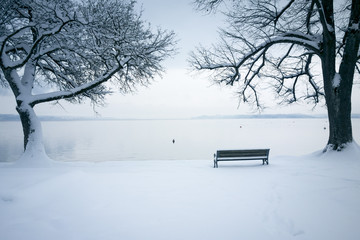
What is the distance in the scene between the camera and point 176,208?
4.67 m

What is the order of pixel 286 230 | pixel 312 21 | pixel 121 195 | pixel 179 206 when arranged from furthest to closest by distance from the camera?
pixel 312 21
pixel 121 195
pixel 179 206
pixel 286 230

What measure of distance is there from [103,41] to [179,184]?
745 centimetres

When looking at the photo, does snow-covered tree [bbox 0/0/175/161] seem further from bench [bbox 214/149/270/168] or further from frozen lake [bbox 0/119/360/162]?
frozen lake [bbox 0/119/360/162]

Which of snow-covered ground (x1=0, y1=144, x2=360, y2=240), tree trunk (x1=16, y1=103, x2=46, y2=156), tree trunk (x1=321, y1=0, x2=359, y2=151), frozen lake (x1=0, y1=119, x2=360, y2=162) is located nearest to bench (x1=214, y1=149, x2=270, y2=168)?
snow-covered ground (x1=0, y1=144, x2=360, y2=240)

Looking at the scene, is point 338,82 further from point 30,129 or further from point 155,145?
point 155,145

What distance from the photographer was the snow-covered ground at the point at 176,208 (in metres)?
3.71

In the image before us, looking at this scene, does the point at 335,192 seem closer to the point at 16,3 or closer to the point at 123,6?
the point at 123,6

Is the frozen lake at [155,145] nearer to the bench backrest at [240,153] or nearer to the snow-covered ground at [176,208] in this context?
the bench backrest at [240,153]

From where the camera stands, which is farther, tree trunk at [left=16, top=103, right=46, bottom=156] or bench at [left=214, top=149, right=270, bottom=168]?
tree trunk at [left=16, top=103, right=46, bottom=156]

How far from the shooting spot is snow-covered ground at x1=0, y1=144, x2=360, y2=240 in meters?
3.71

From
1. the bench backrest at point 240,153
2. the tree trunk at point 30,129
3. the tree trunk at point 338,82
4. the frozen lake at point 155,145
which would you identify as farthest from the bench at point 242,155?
the frozen lake at point 155,145

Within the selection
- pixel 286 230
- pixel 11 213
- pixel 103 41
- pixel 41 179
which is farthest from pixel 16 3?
pixel 286 230

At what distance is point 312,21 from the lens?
469 inches

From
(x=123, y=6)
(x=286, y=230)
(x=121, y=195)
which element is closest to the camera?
(x=286, y=230)
